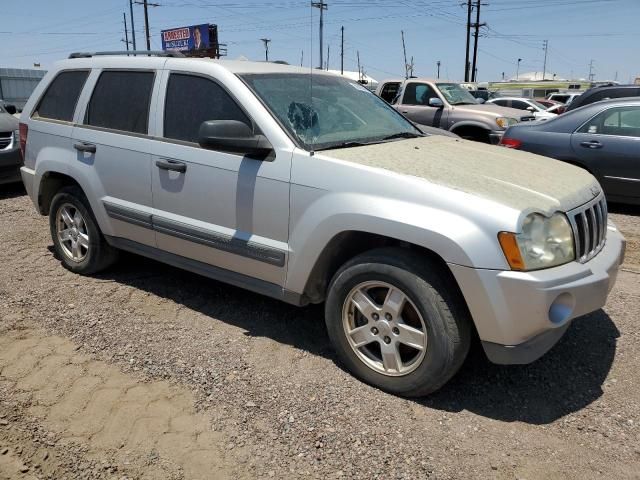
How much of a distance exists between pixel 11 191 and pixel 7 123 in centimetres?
106

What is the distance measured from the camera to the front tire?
2.93 meters

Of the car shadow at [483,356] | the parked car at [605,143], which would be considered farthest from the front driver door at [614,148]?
Result: the car shadow at [483,356]

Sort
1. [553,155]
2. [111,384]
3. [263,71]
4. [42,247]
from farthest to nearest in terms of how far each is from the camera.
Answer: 1. [553,155]
2. [42,247]
3. [263,71]
4. [111,384]

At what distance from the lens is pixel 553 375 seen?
3.42 meters

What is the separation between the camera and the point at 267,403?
10.3 feet

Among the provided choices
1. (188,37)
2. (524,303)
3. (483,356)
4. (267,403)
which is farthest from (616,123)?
(188,37)

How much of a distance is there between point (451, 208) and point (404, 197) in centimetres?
26

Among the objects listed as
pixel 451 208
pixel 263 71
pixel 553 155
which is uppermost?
pixel 263 71

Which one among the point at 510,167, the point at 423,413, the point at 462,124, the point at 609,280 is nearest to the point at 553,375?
the point at 609,280

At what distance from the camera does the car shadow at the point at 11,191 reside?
8742 mm

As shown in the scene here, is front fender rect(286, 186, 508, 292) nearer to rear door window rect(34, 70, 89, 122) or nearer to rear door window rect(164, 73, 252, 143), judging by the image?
rear door window rect(164, 73, 252, 143)

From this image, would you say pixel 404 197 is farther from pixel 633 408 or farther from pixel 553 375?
pixel 633 408

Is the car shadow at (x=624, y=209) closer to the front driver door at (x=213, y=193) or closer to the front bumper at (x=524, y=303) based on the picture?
the front bumper at (x=524, y=303)

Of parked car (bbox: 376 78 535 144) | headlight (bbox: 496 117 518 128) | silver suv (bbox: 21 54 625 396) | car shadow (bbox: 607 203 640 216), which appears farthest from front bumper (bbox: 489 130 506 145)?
silver suv (bbox: 21 54 625 396)
